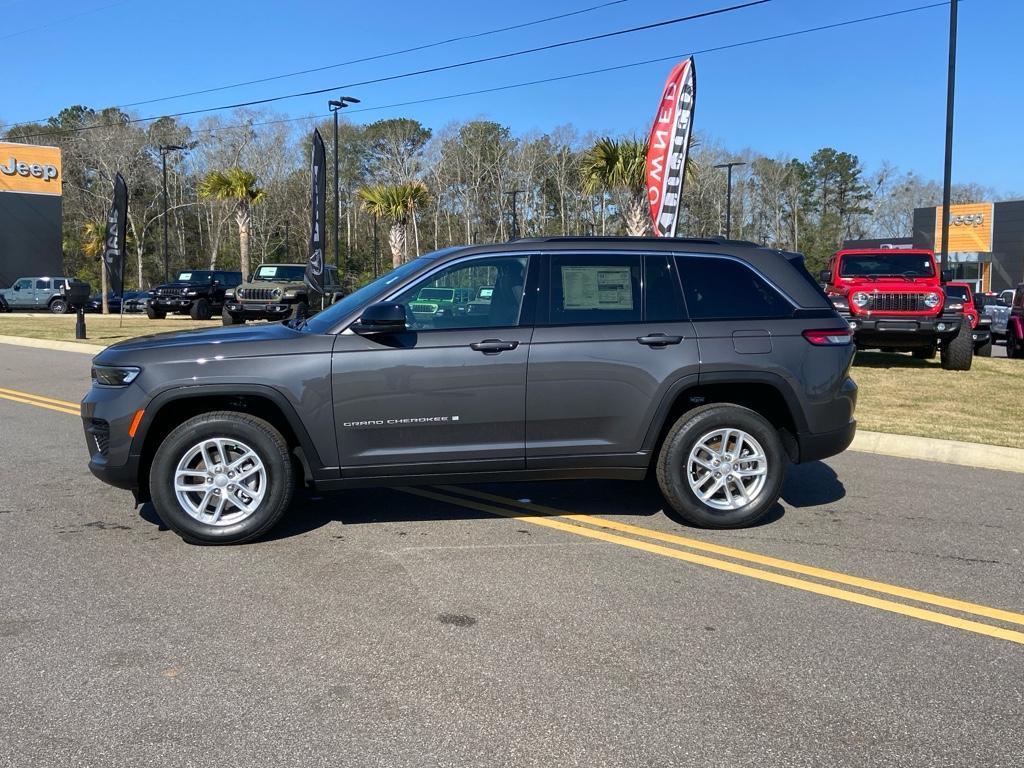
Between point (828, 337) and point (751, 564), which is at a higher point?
point (828, 337)

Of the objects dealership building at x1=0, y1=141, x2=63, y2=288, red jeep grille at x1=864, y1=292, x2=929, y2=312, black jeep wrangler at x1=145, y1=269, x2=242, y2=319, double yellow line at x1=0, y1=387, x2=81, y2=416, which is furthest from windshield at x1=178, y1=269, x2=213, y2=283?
red jeep grille at x1=864, y1=292, x2=929, y2=312

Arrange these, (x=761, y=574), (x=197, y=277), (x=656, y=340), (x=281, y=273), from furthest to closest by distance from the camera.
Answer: (x=197, y=277), (x=281, y=273), (x=656, y=340), (x=761, y=574)

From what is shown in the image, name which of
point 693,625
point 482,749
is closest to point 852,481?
point 693,625

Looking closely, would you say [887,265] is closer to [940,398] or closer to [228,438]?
[940,398]

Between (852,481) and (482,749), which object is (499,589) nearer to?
(482,749)

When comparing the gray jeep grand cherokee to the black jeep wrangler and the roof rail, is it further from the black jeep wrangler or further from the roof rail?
the black jeep wrangler

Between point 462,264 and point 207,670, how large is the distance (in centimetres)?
286

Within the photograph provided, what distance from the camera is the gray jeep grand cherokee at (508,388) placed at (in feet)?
17.2

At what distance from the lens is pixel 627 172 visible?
21141 mm

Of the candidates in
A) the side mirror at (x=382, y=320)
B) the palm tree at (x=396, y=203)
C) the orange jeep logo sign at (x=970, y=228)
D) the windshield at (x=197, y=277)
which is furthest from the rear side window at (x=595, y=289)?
the orange jeep logo sign at (x=970, y=228)

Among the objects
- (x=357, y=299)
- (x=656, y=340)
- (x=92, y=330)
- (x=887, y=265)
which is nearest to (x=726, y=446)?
(x=656, y=340)

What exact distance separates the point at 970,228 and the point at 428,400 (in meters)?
59.5

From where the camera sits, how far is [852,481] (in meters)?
7.14

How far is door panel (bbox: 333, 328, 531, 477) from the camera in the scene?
5270mm
